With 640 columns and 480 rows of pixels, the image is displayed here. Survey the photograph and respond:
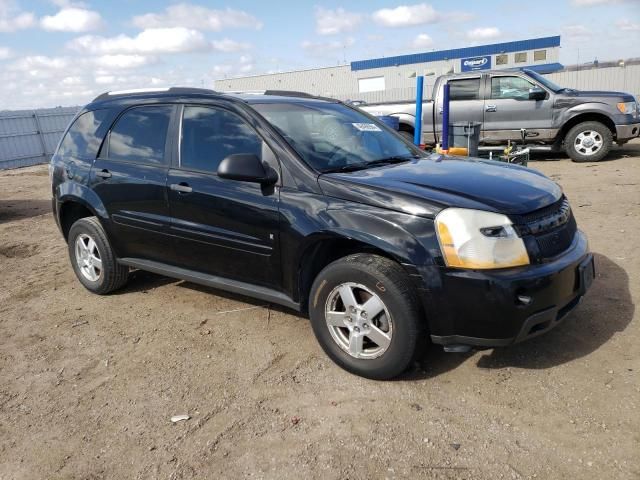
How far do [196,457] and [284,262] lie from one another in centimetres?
128

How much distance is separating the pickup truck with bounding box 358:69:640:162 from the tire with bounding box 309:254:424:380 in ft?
29.5

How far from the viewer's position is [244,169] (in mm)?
3240

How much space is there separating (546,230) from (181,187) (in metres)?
2.48

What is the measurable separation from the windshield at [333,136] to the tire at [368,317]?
74 cm

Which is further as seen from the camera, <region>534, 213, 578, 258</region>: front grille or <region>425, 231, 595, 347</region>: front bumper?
<region>534, 213, 578, 258</region>: front grille

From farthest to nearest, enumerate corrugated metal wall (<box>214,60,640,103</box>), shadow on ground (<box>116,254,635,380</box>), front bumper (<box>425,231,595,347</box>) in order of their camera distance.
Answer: corrugated metal wall (<box>214,60,640,103</box>) < shadow on ground (<box>116,254,635,380</box>) < front bumper (<box>425,231,595,347</box>)

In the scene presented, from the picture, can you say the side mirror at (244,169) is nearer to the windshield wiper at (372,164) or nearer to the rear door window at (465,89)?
the windshield wiper at (372,164)

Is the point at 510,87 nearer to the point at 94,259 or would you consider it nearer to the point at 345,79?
the point at 94,259

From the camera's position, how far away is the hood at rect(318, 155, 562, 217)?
9.35 feet

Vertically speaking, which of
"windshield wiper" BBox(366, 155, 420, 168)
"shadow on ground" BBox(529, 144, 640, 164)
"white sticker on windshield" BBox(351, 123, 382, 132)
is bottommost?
"shadow on ground" BBox(529, 144, 640, 164)

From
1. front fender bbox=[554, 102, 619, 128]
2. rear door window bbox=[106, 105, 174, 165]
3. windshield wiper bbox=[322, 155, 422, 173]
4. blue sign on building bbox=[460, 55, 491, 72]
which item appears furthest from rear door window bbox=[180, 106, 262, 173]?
blue sign on building bbox=[460, 55, 491, 72]

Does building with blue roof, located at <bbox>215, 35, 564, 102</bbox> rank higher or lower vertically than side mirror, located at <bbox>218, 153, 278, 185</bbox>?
higher

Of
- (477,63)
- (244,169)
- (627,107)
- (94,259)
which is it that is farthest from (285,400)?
(477,63)

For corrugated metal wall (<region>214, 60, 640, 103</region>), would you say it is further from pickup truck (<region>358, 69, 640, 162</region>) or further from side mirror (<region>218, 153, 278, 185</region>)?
side mirror (<region>218, 153, 278, 185</region>)
